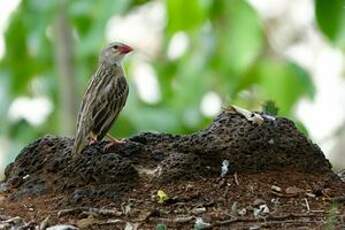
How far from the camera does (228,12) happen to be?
873 cm

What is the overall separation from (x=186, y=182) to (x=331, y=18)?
2380 millimetres

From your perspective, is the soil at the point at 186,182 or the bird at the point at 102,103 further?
the bird at the point at 102,103

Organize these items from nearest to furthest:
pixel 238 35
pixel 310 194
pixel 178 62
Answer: pixel 310 194, pixel 238 35, pixel 178 62

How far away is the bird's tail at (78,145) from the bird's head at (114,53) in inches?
58.5

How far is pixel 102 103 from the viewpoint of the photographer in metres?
6.76

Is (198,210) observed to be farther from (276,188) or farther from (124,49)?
(124,49)

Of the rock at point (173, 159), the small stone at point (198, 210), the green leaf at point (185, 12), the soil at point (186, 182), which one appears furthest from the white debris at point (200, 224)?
the green leaf at point (185, 12)

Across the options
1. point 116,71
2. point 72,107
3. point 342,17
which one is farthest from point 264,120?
point 72,107

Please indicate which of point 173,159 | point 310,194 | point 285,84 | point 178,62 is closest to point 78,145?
point 173,159

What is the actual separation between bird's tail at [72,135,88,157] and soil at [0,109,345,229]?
3 centimetres

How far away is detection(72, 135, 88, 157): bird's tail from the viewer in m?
5.88

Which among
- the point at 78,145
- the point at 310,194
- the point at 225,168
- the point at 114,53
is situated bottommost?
the point at 310,194

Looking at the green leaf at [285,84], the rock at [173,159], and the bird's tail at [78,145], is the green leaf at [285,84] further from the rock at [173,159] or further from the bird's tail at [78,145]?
the bird's tail at [78,145]

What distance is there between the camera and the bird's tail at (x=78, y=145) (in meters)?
5.88
